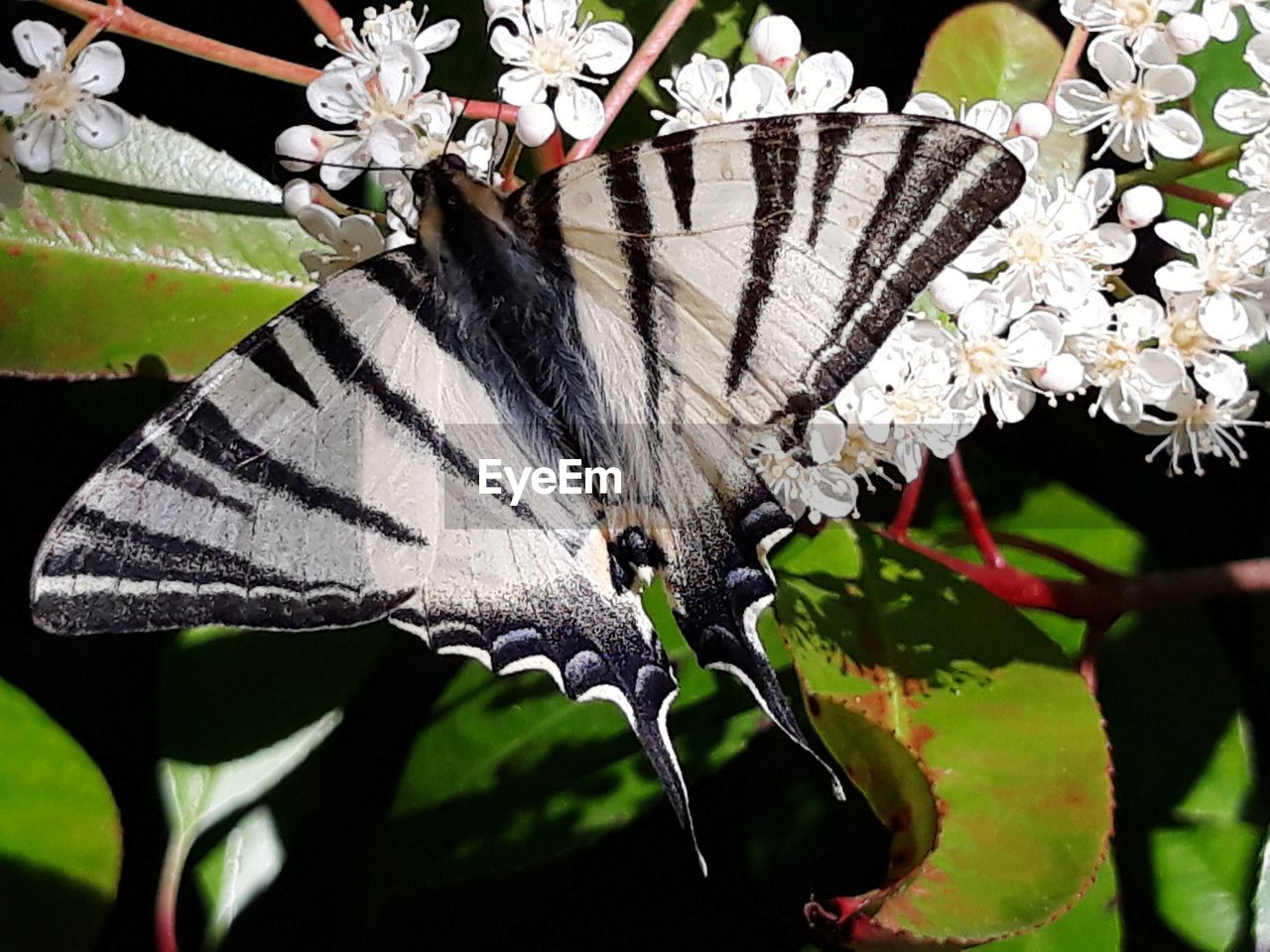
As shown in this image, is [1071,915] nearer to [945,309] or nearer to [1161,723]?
[1161,723]

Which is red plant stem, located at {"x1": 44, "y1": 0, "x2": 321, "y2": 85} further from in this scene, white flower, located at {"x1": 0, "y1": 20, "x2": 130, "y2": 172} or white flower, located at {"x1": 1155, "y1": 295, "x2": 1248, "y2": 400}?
white flower, located at {"x1": 1155, "y1": 295, "x2": 1248, "y2": 400}

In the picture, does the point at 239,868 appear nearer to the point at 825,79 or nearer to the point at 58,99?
the point at 58,99

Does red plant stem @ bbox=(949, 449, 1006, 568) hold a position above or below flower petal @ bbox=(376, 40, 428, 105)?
below

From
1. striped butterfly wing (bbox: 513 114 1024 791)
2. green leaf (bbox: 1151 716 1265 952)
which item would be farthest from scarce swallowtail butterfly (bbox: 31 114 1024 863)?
green leaf (bbox: 1151 716 1265 952)

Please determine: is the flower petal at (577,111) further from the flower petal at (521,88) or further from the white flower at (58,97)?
the white flower at (58,97)

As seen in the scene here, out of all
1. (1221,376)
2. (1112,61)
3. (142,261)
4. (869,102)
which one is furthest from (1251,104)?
(142,261)

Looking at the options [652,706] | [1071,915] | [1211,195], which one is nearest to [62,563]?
[652,706]
